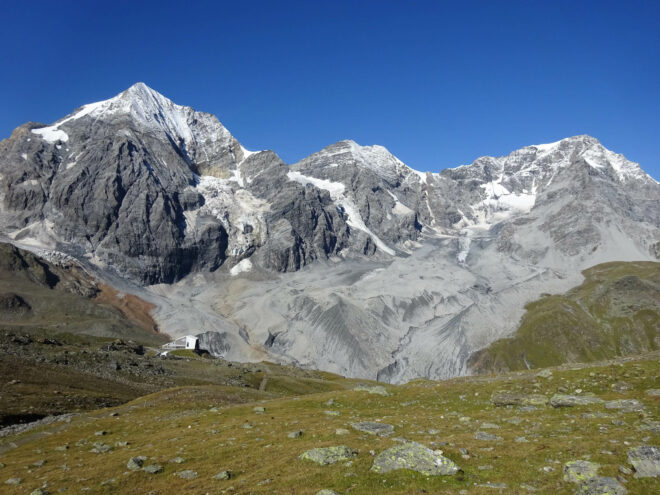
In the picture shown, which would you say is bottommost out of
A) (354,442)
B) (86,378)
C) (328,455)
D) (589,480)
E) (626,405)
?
(86,378)

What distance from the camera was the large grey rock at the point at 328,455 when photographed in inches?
944

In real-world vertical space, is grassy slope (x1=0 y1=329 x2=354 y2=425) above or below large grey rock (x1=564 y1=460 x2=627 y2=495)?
below

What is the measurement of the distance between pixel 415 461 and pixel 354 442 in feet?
22.4

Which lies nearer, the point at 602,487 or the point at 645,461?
the point at 602,487

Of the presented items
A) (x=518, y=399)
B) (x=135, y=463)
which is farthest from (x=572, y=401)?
(x=135, y=463)

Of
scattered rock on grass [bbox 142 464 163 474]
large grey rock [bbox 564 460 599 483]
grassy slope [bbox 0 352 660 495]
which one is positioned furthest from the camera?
scattered rock on grass [bbox 142 464 163 474]

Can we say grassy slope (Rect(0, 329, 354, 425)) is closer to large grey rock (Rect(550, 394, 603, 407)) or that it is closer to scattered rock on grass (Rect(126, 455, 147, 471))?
scattered rock on grass (Rect(126, 455, 147, 471))

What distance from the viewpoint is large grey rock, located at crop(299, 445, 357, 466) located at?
944 inches

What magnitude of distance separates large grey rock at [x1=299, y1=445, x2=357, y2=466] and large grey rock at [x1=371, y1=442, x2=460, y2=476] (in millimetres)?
2191

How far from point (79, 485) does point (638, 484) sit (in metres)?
28.3

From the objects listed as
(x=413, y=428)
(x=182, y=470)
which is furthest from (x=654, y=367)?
(x=182, y=470)

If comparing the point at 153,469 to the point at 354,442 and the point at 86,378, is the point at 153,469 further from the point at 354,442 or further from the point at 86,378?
the point at 86,378

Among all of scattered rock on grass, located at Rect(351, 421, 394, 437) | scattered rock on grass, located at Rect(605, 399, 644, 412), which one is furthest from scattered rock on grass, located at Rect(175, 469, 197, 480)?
scattered rock on grass, located at Rect(605, 399, 644, 412)

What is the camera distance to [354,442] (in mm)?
27750
